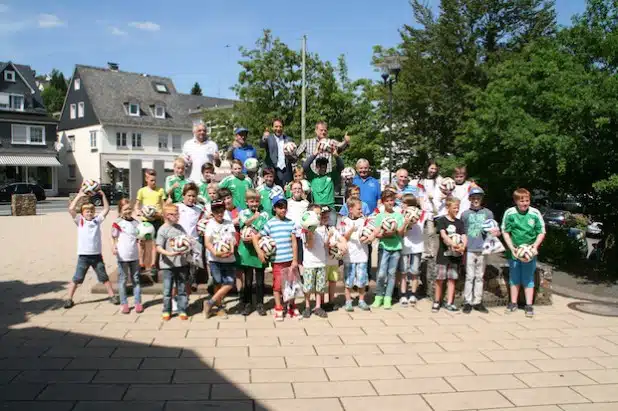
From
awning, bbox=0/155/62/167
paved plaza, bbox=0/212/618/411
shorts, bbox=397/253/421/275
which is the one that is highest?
awning, bbox=0/155/62/167

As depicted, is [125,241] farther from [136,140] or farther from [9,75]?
[9,75]

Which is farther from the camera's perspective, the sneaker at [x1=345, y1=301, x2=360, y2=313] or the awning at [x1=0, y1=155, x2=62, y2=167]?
the awning at [x1=0, y1=155, x2=62, y2=167]

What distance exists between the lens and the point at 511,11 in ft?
75.3

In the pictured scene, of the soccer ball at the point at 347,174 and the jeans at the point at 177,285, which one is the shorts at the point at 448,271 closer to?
the soccer ball at the point at 347,174

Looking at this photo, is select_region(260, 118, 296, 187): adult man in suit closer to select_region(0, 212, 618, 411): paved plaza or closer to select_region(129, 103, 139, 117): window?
select_region(0, 212, 618, 411): paved plaza

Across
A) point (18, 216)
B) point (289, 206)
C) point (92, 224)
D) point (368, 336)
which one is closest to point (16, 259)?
point (92, 224)

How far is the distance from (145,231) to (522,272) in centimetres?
566

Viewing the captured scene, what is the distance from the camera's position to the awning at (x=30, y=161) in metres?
44.3

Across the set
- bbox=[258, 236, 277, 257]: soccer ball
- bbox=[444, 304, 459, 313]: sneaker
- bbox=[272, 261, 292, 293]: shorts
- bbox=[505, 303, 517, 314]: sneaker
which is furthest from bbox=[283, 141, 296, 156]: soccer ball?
bbox=[505, 303, 517, 314]: sneaker

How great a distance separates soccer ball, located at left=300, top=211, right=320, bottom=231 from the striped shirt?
210 mm

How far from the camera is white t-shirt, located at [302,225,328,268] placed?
7.54m

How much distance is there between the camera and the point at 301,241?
7832mm

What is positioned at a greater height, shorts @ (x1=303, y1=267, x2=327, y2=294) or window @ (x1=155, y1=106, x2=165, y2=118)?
window @ (x1=155, y1=106, x2=165, y2=118)

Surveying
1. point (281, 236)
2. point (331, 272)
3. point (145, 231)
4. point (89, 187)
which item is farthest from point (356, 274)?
point (89, 187)
